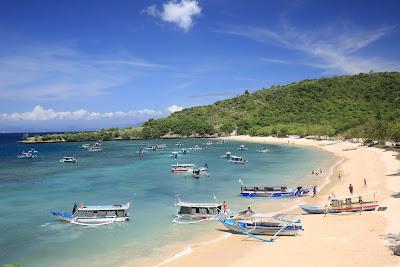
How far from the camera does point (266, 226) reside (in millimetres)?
30844

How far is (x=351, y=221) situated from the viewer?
3291 cm

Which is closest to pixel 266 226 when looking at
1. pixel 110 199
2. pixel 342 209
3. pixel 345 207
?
pixel 342 209

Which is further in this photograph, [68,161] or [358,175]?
[68,161]

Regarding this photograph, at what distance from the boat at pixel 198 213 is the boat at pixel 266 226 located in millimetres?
3926

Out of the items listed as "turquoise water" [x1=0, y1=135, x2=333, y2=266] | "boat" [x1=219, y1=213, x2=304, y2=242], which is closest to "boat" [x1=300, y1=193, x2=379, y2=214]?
"boat" [x1=219, y1=213, x2=304, y2=242]

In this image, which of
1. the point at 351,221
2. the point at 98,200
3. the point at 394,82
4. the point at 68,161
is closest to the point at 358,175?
the point at 351,221

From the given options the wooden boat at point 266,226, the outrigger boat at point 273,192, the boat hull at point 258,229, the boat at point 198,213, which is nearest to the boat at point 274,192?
the outrigger boat at point 273,192

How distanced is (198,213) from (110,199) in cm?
1603

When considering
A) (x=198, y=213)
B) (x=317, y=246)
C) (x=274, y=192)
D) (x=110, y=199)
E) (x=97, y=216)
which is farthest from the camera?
(x=110, y=199)

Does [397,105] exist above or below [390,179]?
above

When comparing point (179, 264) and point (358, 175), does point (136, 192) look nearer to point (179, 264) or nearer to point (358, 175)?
point (179, 264)

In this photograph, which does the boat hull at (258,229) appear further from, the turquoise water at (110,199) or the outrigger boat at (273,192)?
the outrigger boat at (273,192)

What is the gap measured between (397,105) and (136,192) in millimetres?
143184

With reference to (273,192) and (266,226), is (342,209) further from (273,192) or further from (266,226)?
(273,192)
